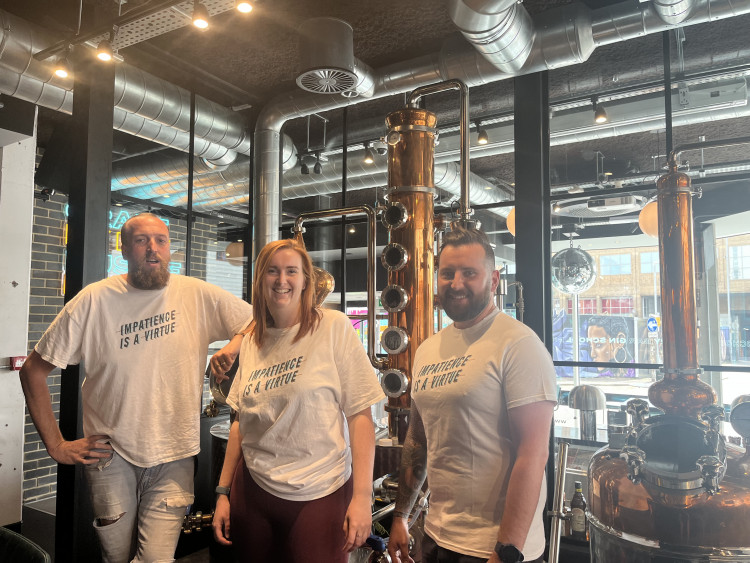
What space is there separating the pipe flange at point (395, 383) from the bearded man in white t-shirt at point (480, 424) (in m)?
0.79

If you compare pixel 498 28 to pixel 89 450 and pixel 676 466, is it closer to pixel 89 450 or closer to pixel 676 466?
pixel 676 466

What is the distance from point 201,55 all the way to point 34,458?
174 inches

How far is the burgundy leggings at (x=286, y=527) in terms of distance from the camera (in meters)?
1.79

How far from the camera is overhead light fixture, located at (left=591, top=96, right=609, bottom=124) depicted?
16.1 feet

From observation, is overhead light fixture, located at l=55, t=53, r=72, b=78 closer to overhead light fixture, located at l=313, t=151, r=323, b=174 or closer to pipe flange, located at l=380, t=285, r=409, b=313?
pipe flange, located at l=380, t=285, r=409, b=313

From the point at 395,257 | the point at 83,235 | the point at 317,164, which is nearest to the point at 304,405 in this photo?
the point at 395,257

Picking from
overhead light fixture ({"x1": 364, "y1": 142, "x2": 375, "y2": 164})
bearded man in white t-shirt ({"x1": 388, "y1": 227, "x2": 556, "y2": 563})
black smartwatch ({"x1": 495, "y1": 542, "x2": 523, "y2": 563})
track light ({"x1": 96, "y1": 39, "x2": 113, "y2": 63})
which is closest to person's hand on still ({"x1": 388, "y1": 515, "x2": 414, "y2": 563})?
bearded man in white t-shirt ({"x1": 388, "y1": 227, "x2": 556, "y2": 563})

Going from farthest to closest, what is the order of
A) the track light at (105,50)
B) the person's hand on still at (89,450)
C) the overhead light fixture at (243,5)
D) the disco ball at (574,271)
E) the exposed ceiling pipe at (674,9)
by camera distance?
the disco ball at (574,271) → the track light at (105,50) → the exposed ceiling pipe at (674,9) → the overhead light fixture at (243,5) → the person's hand on still at (89,450)

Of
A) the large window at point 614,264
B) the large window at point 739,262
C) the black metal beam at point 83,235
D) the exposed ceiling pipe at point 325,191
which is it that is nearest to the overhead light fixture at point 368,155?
the exposed ceiling pipe at point 325,191

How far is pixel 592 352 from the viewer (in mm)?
5109

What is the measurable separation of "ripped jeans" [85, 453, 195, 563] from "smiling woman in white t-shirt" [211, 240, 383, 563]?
0.26 meters

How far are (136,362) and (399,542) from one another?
3.89ft

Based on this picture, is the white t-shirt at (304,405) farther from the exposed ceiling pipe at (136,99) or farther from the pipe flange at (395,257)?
the exposed ceiling pipe at (136,99)

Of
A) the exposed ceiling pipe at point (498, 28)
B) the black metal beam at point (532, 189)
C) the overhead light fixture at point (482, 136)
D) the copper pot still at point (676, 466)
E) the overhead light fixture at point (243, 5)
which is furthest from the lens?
the overhead light fixture at point (482, 136)
